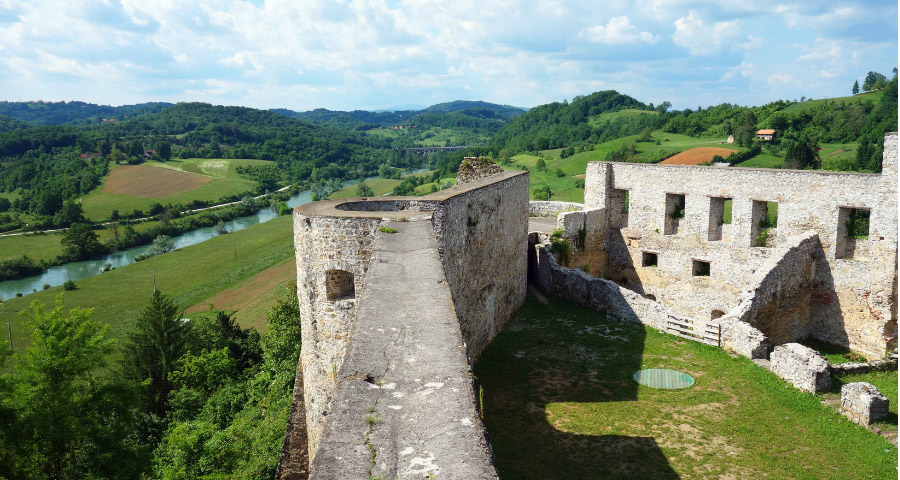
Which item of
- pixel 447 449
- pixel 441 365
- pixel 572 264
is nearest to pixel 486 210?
pixel 572 264

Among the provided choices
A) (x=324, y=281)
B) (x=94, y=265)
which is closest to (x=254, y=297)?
(x=94, y=265)

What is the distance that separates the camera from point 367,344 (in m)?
6.66

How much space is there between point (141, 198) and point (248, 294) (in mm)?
60812

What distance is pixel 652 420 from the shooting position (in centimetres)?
1298

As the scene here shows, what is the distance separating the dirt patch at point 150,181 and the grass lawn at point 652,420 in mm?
109210

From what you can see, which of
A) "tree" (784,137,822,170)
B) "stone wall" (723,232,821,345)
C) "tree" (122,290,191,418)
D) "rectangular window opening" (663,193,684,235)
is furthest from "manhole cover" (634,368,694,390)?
"tree" (784,137,822,170)

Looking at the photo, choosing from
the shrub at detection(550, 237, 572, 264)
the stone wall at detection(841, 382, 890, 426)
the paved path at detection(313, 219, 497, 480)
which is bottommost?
the stone wall at detection(841, 382, 890, 426)

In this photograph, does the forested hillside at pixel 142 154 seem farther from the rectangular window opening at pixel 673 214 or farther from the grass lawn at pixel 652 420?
the grass lawn at pixel 652 420

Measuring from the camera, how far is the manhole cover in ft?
49.0

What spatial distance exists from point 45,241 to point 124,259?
14062 mm

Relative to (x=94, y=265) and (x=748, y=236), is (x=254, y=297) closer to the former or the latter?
(x=94, y=265)

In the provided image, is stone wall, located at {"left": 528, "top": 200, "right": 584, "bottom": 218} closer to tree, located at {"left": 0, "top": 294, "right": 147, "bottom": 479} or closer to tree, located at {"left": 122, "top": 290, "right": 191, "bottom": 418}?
tree, located at {"left": 0, "top": 294, "right": 147, "bottom": 479}

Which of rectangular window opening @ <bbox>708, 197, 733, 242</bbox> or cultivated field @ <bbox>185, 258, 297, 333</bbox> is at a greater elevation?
rectangular window opening @ <bbox>708, 197, 733, 242</bbox>

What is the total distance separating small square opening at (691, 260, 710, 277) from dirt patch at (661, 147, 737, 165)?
35489 millimetres
